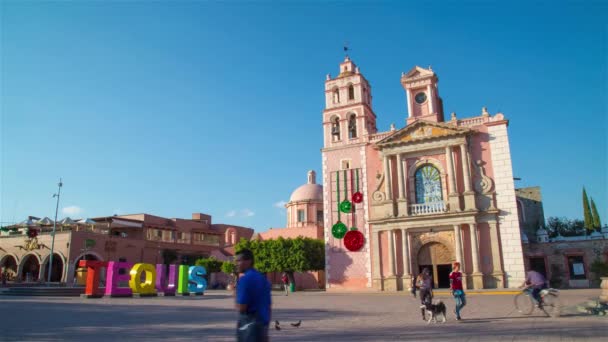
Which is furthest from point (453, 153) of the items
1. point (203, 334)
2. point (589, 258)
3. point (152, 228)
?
point (152, 228)

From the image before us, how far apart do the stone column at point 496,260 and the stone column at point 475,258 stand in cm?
94

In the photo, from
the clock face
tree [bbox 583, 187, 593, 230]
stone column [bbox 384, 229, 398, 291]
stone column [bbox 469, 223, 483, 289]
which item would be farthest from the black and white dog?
tree [bbox 583, 187, 593, 230]

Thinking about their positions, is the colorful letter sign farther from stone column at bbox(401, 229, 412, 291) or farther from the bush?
the bush

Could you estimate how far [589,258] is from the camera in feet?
98.4

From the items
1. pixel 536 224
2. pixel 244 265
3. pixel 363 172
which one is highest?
pixel 363 172

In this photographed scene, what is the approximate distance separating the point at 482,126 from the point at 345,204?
10.7 meters

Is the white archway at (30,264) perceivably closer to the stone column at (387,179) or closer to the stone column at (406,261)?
the stone column at (387,179)

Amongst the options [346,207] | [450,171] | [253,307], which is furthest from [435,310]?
[346,207]

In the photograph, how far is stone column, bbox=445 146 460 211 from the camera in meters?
28.3

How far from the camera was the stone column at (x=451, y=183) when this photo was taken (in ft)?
92.8

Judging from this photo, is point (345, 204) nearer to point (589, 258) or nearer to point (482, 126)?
point (482, 126)

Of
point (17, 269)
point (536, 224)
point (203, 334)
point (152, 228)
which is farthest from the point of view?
point (152, 228)

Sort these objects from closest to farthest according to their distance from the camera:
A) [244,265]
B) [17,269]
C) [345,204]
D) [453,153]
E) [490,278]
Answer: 1. [244,265]
2. [490,278]
3. [453,153]
4. [345,204]
5. [17,269]

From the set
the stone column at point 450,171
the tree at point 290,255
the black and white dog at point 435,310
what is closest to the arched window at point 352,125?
the stone column at point 450,171
